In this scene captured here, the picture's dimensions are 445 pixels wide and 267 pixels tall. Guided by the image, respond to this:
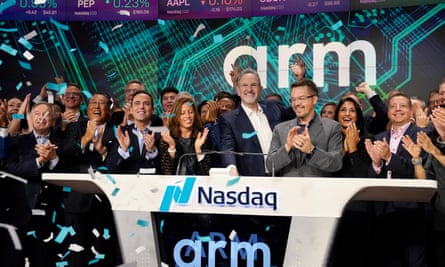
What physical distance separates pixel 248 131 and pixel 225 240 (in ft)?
4.68

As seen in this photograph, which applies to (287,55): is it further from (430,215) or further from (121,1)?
(430,215)

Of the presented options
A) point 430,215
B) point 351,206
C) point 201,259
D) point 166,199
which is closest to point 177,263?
point 201,259

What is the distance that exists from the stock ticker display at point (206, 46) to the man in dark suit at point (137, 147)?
240cm

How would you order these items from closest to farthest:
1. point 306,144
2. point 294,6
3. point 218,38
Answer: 1. point 306,144
2. point 294,6
3. point 218,38

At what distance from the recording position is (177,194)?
2.47 meters

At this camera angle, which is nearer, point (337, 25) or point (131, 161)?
point (131, 161)

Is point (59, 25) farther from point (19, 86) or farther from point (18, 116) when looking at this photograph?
point (18, 116)

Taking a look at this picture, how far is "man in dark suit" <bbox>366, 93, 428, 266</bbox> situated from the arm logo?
1.33 m

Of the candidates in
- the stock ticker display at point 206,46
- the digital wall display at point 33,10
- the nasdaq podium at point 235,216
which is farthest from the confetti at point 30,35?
the nasdaq podium at point 235,216

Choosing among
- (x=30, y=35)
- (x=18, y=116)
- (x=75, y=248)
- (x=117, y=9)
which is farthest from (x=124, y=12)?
(x=75, y=248)

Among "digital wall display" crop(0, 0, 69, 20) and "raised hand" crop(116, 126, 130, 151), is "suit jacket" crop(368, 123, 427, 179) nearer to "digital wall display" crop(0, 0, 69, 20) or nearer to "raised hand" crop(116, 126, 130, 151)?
"raised hand" crop(116, 126, 130, 151)

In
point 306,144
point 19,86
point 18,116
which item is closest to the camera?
point 306,144

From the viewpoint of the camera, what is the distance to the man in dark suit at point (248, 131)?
3668 millimetres

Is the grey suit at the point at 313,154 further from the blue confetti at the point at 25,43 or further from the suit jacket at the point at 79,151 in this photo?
the blue confetti at the point at 25,43
